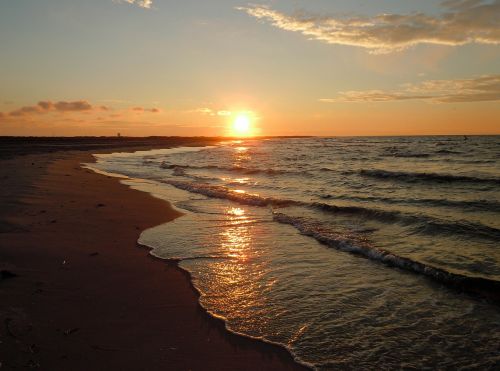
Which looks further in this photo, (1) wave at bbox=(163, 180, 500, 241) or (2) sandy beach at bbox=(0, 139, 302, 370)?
(1) wave at bbox=(163, 180, 500, 241)

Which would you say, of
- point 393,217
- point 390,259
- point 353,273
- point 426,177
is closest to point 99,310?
point 353,273

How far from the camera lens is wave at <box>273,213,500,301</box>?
20.7 feet

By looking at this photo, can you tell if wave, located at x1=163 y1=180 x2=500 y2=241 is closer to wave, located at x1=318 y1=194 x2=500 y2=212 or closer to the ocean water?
the ocean water

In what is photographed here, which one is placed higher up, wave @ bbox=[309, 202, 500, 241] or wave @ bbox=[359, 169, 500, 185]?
wave @ bbox=[359, 169, 500, 185]

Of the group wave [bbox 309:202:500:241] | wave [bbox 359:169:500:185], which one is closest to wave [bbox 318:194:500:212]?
wave [bbox 309:202:500:241]

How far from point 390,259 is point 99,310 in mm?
5540

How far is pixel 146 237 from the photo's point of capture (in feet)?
30.9

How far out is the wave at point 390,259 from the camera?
6.32 m

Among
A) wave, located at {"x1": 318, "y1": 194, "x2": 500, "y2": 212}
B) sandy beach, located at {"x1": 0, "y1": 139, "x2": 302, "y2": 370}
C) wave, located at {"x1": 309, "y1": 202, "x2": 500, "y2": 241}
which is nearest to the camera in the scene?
sandy beach, located at {"x1": 0, "y1": 139, "x2": 302, "y2": 370}

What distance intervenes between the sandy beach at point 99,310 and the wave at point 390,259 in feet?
12.7

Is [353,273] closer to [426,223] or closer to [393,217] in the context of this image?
[426,223]

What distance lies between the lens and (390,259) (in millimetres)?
7727

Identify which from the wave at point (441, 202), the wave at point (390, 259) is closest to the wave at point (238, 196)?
the wave at point (441, 202)

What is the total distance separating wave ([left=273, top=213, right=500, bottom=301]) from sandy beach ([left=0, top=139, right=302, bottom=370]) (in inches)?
152
